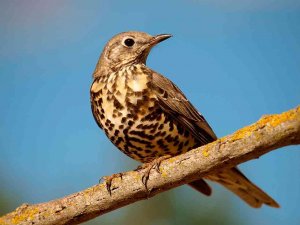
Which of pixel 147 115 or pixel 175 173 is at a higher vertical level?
pixel 147 115

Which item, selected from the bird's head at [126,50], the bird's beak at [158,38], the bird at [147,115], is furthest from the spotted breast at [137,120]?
the bird's beak at [158,38]

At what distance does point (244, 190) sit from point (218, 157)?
2.03 metres

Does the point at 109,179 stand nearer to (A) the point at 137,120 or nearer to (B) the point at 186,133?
(A) the point at 137,120

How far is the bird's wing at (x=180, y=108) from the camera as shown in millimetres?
5047

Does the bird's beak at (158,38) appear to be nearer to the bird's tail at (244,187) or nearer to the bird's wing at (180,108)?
the bird's wing at (180,108)

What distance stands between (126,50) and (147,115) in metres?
1.08

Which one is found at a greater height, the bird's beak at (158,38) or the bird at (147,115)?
the bird's beak at (158,38)

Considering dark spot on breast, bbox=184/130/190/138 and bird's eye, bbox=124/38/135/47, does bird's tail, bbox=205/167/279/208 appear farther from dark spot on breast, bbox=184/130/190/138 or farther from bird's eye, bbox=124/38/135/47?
bird's eye, bbox=124/38/135/47

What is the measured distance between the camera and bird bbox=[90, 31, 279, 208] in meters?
4.89

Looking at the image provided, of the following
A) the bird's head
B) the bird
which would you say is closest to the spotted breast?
the bird

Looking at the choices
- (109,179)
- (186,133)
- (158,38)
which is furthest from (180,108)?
(109,179)

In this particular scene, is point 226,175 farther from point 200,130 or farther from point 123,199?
point 123,199

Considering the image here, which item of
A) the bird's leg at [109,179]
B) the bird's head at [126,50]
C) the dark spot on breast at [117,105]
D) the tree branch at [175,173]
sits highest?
the bird's head at [126,50]

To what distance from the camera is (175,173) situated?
397 cm
